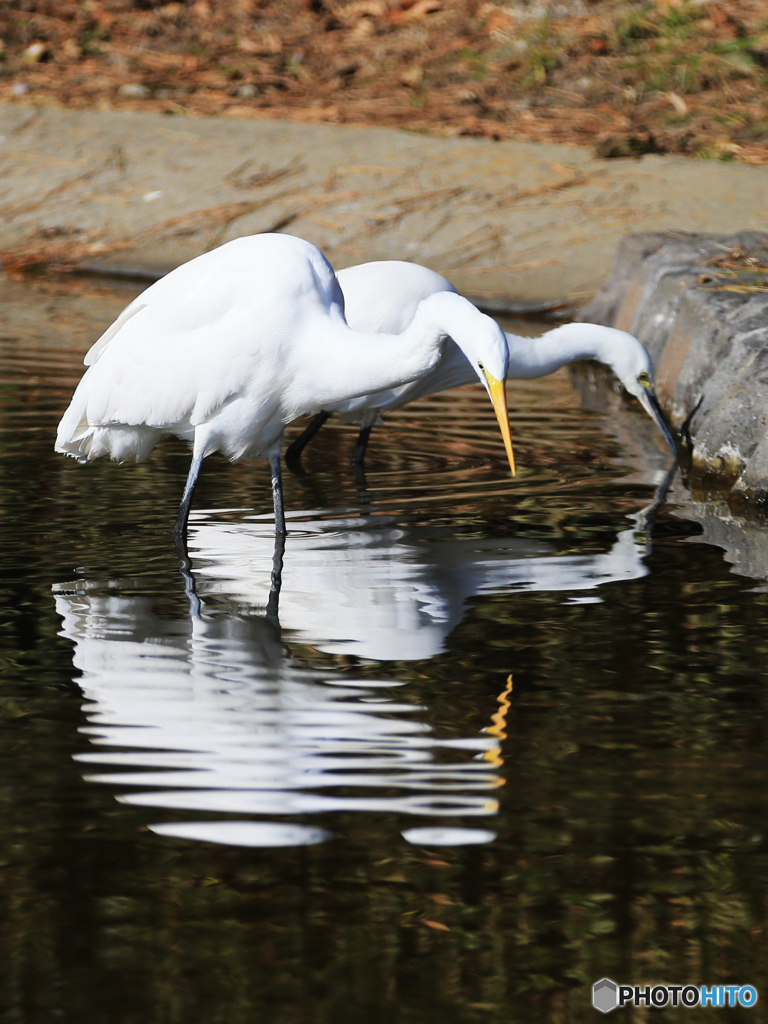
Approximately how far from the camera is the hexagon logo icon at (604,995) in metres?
2.18

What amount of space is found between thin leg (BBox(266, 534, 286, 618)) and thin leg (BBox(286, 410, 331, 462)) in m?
1.52

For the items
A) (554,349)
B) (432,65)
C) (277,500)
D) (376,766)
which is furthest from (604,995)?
(432,65)

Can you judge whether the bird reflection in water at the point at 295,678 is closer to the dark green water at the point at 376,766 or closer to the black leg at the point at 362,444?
the dark green water at the point at 376,766

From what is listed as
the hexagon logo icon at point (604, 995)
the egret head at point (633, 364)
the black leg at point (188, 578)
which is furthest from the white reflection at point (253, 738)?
the egret head at point (633, 364)

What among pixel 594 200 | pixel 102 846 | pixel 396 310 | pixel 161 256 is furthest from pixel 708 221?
pixel 102 846

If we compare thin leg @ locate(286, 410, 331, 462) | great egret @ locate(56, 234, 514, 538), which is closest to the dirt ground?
thin leg @ locate(286, 410, 331, 462)

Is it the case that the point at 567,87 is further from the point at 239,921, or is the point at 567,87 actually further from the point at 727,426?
the point at 239,921

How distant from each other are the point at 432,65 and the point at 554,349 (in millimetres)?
8259

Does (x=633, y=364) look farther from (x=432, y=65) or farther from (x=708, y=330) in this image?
(x=432, y=65)

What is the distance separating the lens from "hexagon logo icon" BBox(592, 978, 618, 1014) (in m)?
2.18

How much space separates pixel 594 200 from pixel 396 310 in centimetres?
495

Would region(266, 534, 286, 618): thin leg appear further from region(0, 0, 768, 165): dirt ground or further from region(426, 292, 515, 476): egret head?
region(0, 0, 768, 165): dirt ground

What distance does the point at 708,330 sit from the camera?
247 inches

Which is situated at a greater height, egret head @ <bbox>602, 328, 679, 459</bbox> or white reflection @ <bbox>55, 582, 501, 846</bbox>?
white reflection @ <bbox>55, 582, 501, 846</bbox>
